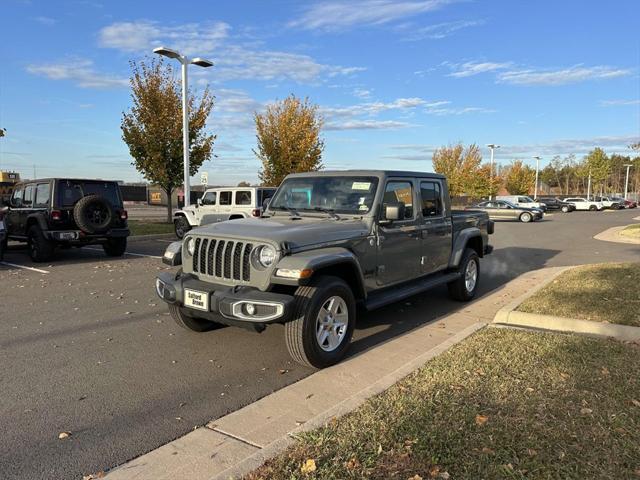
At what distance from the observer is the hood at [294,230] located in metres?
4.53

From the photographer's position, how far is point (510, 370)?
418cm

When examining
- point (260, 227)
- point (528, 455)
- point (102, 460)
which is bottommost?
point (102, 460)

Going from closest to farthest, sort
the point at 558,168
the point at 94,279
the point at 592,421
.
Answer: the point at 592,421 → the point at 94,279 → the point at 558,168

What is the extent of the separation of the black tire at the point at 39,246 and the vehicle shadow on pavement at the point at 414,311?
801 centimetres

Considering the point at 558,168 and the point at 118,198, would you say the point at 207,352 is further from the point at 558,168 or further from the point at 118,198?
the point at 558,168

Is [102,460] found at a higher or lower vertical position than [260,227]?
lower

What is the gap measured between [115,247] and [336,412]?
10.1m

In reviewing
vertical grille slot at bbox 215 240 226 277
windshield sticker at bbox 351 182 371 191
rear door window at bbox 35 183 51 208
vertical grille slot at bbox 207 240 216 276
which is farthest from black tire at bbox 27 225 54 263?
windshield sticker at bbox 351 182 371 191

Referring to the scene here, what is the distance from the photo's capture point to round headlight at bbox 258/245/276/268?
4378mm

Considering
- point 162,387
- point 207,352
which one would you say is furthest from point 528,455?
point 207,352

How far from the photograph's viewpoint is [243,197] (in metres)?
15.8

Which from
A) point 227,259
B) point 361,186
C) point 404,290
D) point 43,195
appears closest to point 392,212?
point 361,186

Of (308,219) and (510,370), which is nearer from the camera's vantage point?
(510,370)

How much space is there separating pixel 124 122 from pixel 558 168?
91908 millimetres
